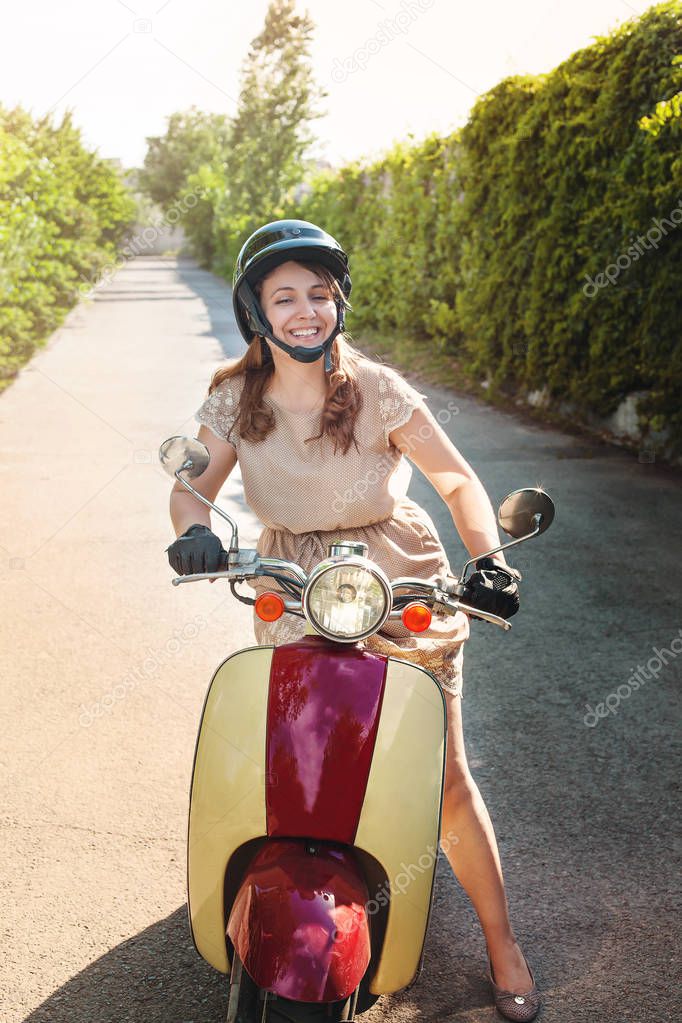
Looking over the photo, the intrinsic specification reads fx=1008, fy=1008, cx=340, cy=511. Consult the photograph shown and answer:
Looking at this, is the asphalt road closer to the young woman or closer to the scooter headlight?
the young woman

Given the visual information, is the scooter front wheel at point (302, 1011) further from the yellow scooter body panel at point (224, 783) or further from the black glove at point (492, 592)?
the black glove at point (492, 592)

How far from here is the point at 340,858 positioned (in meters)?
1.92

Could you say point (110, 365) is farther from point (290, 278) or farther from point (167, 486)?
point (290, 278)

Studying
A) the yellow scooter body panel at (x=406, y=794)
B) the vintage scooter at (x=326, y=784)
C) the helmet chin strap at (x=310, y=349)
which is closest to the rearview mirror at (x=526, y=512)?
the vintage scooter at (x=326, y=784)

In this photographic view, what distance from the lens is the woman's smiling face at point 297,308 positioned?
2.53 m

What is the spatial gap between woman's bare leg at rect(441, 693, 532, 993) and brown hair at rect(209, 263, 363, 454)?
726 millimetres

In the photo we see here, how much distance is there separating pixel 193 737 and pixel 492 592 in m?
2.16

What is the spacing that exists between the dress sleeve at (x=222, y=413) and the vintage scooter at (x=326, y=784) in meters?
0.54

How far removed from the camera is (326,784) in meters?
1.92

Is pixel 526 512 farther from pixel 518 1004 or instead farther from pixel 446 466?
pixel 518 1004

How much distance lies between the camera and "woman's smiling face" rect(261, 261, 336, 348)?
8.30ft

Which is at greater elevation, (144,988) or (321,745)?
(321,745)

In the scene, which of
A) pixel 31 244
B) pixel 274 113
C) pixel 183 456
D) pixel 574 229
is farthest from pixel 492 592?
pixel 274 113

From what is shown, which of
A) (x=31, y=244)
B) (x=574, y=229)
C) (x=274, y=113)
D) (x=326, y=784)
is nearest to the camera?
(x=326, y=784)
